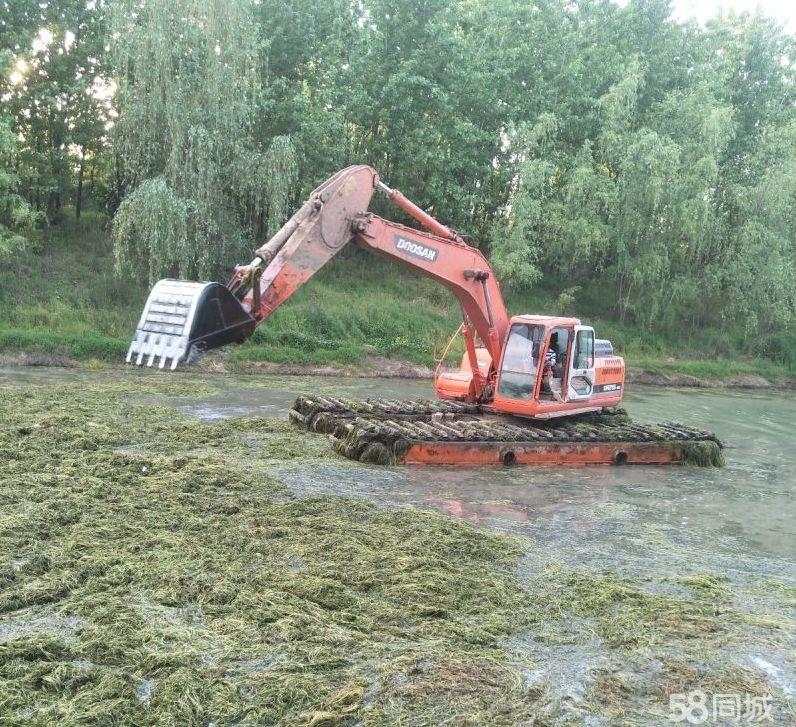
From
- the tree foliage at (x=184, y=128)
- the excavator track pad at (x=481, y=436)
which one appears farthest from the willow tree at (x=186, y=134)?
the excavator track pad at (x=481, y=436)

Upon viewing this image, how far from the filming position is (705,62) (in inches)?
1297

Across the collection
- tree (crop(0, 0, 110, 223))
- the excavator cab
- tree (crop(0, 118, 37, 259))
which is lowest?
the excavator cab

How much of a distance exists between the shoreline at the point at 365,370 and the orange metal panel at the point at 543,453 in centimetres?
1093

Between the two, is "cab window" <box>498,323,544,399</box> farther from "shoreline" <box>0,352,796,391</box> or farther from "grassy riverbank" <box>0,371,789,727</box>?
"shoreline" <box>0,352,796,391</box>

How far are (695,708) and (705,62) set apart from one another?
110ft

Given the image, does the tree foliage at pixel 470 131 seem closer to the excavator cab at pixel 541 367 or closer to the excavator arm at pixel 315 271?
the excavator arm at pixel 315 271

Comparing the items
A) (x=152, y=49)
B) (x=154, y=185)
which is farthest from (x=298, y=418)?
(x=152, y=49)

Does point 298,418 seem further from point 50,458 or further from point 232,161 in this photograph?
point 232,161

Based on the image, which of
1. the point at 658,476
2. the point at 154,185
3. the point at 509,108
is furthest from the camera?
the point at 509,108

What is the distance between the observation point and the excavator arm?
31.6 ft

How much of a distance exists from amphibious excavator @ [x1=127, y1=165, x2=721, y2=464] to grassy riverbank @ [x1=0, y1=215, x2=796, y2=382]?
6.12 meters

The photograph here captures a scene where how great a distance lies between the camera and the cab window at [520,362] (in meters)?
12.2

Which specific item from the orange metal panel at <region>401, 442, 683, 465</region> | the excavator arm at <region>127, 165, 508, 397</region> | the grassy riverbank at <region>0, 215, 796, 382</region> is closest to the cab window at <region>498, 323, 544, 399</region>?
the excavator arm at <region>127, 165, 508, 397</region>

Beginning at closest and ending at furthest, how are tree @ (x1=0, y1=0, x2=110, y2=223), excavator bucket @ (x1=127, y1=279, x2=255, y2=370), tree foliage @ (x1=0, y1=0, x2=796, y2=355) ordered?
excavator bucket @ (x1=127, y1=279, x2=255, y2=370), tree foliage @ (x1=0, y1=0, x2=796, y2=355), tree @ (x1=0, y1=0, x2=110, y2=223)
